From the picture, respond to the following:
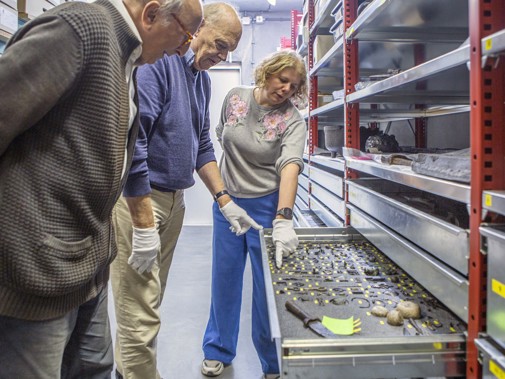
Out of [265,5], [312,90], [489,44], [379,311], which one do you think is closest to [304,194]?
[312,90]

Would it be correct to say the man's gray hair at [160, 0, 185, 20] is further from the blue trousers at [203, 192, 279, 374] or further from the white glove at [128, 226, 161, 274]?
the blue trousers at [203, 192, 279, 374]

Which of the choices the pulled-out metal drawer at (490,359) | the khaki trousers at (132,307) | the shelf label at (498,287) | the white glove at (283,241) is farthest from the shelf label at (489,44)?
the khaki trousers at (132,307)

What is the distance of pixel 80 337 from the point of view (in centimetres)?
107

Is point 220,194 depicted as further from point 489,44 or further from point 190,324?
point 489,44

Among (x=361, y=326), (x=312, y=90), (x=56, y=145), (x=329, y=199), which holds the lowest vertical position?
(x=361, y=326)

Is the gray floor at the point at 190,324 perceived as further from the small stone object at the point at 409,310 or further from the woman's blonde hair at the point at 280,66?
the woman's blonde hair at the point at 280,66

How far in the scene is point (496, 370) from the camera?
27.8 inches

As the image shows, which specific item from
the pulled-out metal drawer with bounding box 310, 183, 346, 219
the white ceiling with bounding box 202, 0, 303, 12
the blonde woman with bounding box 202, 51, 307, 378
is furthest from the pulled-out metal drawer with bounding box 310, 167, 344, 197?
the white ceiling with bounding box 202, 0, 303, 12

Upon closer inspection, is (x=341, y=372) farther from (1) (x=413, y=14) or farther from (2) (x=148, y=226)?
(1) (x=413, y=14)

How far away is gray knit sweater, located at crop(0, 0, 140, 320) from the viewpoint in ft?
2.27

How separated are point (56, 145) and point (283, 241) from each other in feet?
2.83

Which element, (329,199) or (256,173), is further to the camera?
(329,199)

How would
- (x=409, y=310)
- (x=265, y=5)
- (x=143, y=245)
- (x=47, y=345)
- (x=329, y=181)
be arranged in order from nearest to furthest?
(x=47, y=345), (x=409, y=310), (x=143, y=245), (x=329, y=181), (x=265, y=5)

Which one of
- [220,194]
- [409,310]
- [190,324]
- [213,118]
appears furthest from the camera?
[213,118]
